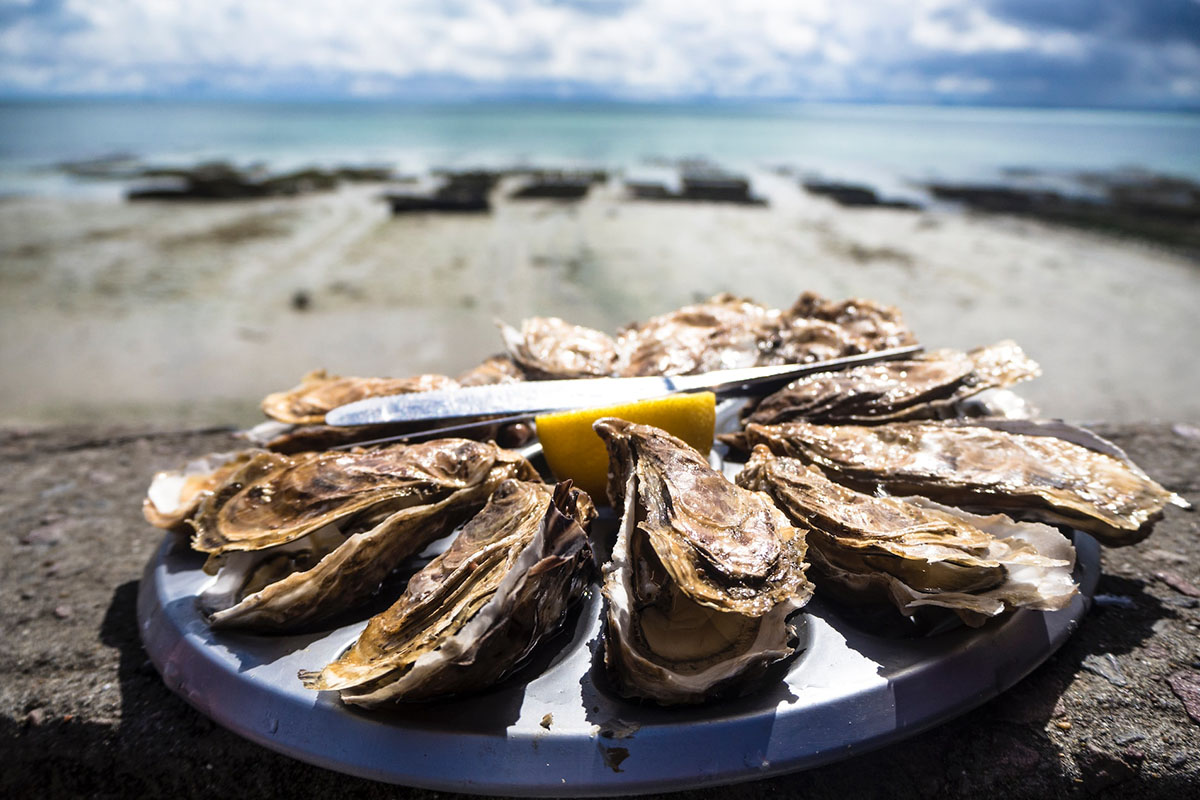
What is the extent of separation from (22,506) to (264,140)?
28010 millimetres

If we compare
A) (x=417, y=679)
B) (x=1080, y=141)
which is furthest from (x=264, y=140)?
(x=1080, y=141)

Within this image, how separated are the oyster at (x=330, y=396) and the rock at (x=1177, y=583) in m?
2.11

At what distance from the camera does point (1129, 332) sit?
5.64 metres

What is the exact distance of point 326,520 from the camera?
1487 mm

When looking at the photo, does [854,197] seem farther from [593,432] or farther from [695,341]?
[593,432]

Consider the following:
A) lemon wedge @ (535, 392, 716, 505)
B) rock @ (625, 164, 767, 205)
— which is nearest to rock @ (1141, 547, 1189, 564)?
lemon wedge @ (535, 392, 716, 505)

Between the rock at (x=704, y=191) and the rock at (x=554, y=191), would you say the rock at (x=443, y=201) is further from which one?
the rock at (x=704, y=191)

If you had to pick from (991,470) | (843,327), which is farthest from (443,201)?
(991,470)

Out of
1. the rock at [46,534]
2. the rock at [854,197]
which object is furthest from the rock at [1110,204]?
the rock at [46,534]

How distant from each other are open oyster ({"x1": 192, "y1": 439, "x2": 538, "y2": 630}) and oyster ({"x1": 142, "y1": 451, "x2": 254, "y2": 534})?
137 millimetres

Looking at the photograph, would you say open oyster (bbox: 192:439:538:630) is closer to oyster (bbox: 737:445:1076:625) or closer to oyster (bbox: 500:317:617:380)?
oyster (bbox: 500:317:617:380)

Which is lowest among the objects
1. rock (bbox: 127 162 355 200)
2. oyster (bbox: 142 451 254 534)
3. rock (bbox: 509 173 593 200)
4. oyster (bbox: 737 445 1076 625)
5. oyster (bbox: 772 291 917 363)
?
rock (bbox: 127 162 355 200)

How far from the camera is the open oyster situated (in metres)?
1.39

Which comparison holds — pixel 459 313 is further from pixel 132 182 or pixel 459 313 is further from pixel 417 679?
pixel 132 182
